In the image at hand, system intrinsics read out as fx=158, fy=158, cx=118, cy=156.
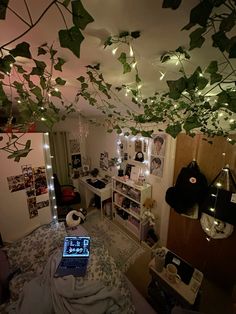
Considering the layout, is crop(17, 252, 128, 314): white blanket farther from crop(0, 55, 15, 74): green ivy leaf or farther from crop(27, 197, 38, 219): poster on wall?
crop(0, 55, 15, 74): green ivy leaf

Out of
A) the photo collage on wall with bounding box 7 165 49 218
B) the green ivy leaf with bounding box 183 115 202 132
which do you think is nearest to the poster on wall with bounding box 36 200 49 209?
the photo collage on wall with bounding box 7 165 49 218

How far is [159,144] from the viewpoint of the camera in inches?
94.5

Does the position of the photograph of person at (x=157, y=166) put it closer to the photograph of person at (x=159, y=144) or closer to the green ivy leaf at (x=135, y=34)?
the photograph of person at (x=159, y=144)

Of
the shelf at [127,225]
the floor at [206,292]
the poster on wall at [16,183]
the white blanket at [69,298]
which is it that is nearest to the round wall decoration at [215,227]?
the floor at [206,292]

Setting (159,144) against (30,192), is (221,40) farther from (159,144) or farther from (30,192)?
(30,192)

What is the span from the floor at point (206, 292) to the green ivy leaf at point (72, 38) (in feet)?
8.02

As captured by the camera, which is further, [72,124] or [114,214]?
[72,124]

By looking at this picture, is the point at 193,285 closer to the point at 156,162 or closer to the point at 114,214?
the point at 156,162

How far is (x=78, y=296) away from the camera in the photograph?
1283mm

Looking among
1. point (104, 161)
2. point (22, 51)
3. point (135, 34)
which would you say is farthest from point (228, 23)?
point (104, 161)

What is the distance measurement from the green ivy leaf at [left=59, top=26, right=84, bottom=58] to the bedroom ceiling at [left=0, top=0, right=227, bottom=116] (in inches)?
7.9

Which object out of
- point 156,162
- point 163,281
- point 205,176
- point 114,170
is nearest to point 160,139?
point 156,162

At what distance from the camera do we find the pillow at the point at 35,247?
175 cm

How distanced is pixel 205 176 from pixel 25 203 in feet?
7.75
